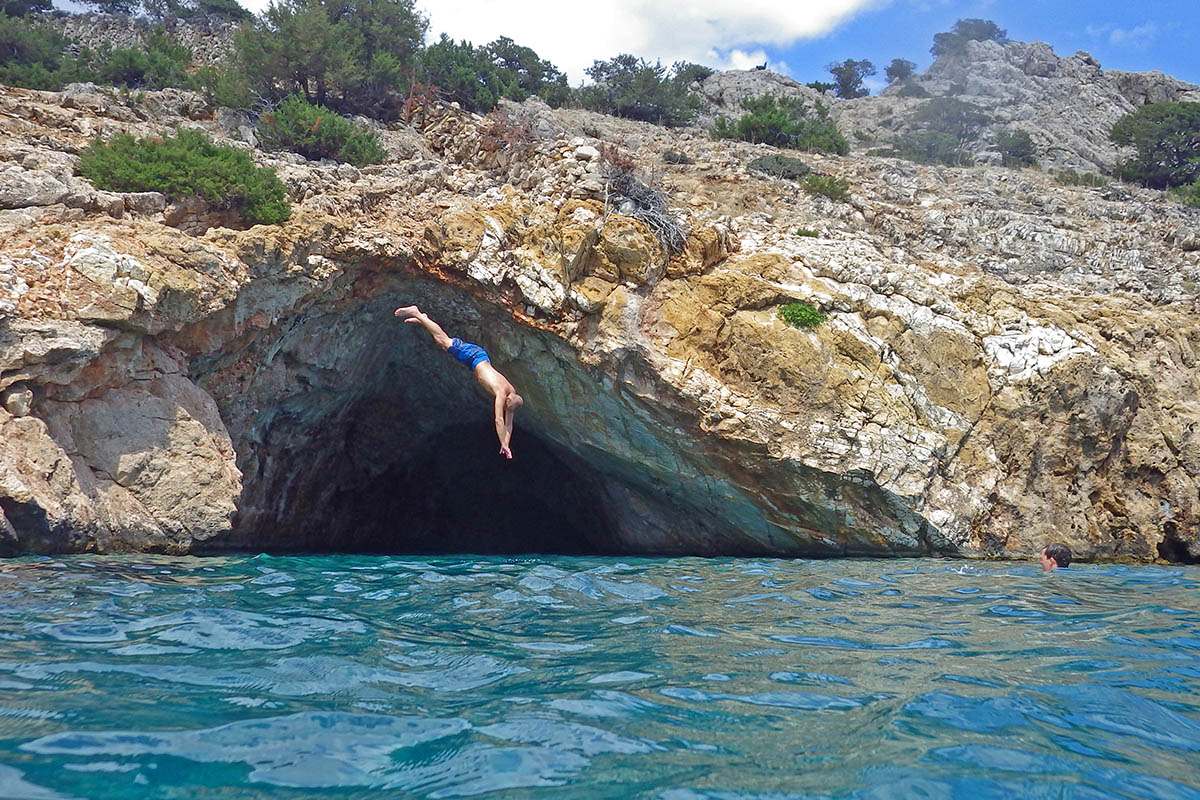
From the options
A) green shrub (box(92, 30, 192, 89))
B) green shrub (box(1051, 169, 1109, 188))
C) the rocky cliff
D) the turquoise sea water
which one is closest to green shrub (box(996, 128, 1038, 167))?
green shrub (box(1051, 169, 1109, 188))

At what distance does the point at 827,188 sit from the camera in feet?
57.6

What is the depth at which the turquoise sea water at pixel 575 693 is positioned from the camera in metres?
3.28

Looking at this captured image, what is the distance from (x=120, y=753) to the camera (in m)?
3.28

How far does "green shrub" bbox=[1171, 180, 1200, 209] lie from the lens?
2092 cm

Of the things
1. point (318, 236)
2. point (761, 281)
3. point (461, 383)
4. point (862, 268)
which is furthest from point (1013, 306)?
point (318, 236)

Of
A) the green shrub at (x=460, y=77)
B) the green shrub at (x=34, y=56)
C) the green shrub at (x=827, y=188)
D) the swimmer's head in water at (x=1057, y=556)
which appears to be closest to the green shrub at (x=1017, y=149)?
the green shrub at (x=827, y=188)

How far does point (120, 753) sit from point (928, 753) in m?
3.32

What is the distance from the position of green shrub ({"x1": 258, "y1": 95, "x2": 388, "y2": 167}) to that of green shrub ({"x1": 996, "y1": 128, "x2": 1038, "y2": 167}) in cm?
2156

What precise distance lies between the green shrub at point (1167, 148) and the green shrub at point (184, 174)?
25185mm

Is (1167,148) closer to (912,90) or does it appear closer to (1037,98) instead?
(1037,98)

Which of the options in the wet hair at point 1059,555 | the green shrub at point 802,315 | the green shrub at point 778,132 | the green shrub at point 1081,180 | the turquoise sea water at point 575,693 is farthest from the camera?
the green shrub at point 778,132

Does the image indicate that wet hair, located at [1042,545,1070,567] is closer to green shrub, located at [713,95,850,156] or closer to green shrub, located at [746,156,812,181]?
green shrub, located at [746,156,812,181]

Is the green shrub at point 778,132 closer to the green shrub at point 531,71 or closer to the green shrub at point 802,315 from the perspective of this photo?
the green shrub at point 531,71

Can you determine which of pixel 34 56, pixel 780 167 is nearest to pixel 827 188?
pixel 780 167
